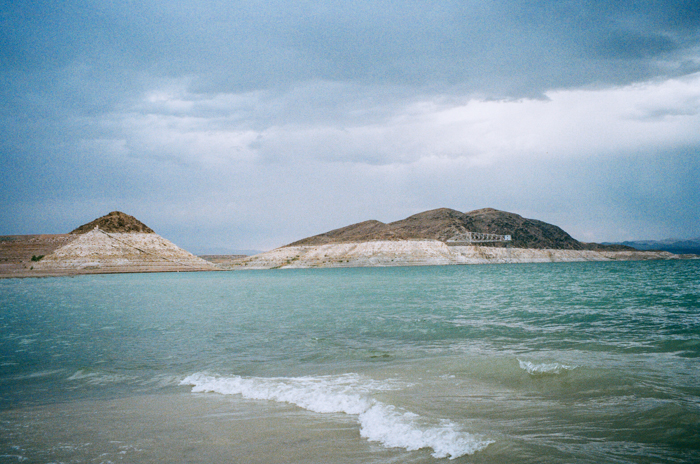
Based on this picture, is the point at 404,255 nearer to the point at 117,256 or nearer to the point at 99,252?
the point at 117,256

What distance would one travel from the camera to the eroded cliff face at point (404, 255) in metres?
132

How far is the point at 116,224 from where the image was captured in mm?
139000

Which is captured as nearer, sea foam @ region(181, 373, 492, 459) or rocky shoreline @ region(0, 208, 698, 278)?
sea foam @ region(181, 373, 492, 459)

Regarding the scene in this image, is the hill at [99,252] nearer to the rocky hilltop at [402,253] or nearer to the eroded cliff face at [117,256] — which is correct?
the eroded cliff face at [117,256]

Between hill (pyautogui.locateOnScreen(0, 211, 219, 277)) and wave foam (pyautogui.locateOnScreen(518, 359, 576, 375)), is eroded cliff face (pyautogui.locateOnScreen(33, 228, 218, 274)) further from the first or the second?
wave foam (pyautogui.locateOnScreen(518, 359, 576, 375))

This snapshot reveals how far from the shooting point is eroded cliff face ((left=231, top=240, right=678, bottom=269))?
132 meters

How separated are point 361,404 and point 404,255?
410 feet

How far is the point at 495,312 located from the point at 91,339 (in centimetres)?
1893

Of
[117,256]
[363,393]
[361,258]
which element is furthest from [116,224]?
[363,393]

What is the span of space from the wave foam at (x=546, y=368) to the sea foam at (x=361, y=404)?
334 cm

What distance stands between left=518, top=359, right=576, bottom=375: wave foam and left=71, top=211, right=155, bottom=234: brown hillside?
15090cm

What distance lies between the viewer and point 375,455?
5422mm

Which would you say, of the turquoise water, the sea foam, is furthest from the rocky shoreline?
the sea foam

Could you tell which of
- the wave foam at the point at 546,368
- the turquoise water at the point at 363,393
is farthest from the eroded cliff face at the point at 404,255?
the wave foam at the point at 546,368
